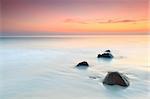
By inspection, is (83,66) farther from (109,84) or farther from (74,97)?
(74,97)

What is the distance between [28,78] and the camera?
→ 25.0ft

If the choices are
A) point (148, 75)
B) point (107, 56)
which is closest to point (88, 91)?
point (148, 75)

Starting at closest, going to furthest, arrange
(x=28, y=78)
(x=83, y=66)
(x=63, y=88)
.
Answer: (x=63, y=88) < (x=28, y=78) < (x=83, y=66)

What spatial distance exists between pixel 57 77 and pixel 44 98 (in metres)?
2.40

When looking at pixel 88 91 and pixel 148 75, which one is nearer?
pixel 88 91

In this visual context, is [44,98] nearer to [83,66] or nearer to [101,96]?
[101,96]

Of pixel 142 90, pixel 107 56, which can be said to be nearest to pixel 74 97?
pixel 142 90

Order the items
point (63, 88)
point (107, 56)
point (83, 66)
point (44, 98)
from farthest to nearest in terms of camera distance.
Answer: point (107, 56) < point (83, 66) < point (63, 88) < point (44, 98)

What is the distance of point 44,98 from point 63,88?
91cm

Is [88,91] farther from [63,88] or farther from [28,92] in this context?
[28,92]

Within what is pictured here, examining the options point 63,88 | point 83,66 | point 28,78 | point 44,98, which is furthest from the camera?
point 83,66

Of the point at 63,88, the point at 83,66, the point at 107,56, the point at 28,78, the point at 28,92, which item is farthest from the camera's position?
the point at 107,56

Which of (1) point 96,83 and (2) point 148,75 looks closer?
(1) point 96,83

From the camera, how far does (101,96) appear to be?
5.68m
